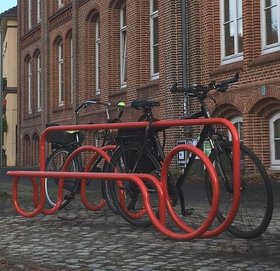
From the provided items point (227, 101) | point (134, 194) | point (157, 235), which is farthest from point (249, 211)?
point (227, 101)

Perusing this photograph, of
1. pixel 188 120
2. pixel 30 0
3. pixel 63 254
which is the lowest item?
pixel 63 254

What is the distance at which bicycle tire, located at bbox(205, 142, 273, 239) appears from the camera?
552 centimetres

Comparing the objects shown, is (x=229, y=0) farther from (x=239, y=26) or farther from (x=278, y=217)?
(x=278, y=217)

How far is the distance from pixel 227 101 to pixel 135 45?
5656 mm

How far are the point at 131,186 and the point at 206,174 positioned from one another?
1.08 meters

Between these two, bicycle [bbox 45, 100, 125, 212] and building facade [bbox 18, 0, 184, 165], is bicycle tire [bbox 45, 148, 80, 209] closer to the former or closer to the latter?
bicycle [bbox 45, 100, 125, 212]

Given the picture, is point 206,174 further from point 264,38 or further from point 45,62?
point 45,62

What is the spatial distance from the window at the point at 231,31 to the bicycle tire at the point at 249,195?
937cm

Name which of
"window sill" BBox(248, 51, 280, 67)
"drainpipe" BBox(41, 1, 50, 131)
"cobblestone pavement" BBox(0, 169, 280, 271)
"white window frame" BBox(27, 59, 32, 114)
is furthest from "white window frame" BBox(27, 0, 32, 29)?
"cobblestone pavement" BBox(0, 169, 280, 271)

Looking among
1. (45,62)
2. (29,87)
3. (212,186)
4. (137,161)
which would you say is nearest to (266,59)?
(137,161)

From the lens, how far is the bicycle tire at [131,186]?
641cm

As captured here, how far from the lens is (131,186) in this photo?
21.7ft

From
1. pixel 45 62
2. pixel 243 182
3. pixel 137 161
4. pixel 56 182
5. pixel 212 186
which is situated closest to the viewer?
pixel 212 186

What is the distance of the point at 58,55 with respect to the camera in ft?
89.0
